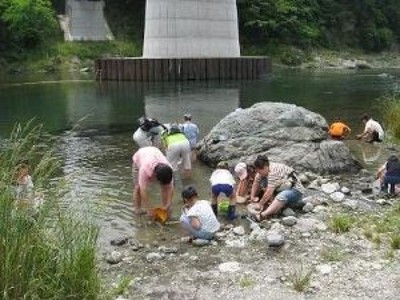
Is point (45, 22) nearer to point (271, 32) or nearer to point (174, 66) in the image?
point (174, 66)

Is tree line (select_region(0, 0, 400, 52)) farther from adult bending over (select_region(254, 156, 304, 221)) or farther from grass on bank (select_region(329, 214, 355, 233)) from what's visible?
grass on bank (select_region(329, 214, 355, 233))

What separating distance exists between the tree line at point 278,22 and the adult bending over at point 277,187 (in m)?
60.2

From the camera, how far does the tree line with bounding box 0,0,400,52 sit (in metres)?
67.7

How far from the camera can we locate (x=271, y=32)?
83.2 m

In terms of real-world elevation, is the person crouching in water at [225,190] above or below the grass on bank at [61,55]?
below

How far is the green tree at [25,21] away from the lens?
6688 centimetres

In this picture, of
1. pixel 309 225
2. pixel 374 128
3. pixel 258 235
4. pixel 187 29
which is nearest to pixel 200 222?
pixel 258 235

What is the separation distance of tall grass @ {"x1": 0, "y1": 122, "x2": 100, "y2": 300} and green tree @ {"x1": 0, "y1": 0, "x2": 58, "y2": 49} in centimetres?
6438

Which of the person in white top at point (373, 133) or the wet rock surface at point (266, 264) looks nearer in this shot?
the wet rock surface at point (266, 264)

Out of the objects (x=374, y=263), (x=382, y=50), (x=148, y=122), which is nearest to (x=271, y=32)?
(x=382, y=50)

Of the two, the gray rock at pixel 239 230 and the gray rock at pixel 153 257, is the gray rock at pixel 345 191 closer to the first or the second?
the gray rock at pixel 239 230

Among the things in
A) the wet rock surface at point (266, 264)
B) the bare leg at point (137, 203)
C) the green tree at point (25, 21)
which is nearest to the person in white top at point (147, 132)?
the bare leg at point (137, 203)

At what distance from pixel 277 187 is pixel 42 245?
6.50 m

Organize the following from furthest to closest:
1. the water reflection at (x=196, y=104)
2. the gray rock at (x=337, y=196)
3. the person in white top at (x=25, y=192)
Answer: the water reflection at (x=196, y=104) → the gray rock at (x=337, y=196) → the person in white top at (x=25, y=192)
